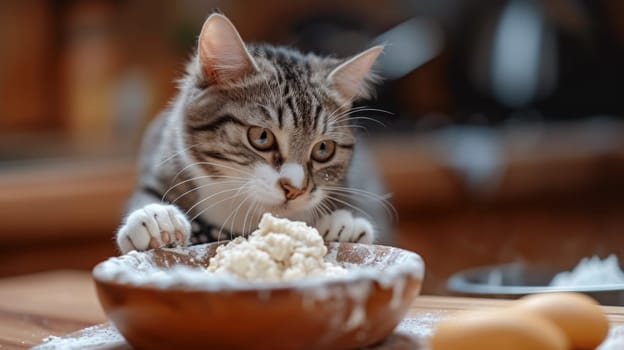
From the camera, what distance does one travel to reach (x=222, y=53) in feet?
4.21

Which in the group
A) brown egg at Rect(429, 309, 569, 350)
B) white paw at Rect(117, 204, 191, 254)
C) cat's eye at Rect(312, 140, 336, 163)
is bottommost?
brown egg at Rect(429, 309, 569, 350)

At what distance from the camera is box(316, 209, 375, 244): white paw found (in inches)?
48.3

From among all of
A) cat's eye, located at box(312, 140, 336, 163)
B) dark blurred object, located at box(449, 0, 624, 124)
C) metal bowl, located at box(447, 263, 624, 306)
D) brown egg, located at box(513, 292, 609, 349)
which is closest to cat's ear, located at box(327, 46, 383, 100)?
cat's eye, located at box(312, 140, 336, 163)

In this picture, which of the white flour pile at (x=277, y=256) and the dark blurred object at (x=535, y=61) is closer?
the white flour pile at (x=277, y=256)

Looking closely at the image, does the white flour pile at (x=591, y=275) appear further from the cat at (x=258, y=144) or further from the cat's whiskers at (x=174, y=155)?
the cat's whiskers at (x=174, y=155)

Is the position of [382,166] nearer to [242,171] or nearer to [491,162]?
[491,162]

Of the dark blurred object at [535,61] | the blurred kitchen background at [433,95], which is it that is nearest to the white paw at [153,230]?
the blurred kitchen background at [433,95]

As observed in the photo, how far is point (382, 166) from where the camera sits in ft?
8.94

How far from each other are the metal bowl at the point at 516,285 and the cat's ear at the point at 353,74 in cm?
35

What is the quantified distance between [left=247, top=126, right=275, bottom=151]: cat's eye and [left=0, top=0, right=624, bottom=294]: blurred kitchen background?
1.28 metres

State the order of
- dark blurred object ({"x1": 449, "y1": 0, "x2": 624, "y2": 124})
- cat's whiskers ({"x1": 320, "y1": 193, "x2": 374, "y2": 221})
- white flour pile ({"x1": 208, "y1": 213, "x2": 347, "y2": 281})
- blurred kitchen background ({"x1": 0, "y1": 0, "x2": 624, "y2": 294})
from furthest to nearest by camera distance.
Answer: dark blurred object ({"x1": 449, "y1": 0, "x2": 624, "y2": 124}) → blurred kitchen background ({"x1": 0, "y1": 0, "x2": 624, "y2": 294}) → cat's whiskers ({"x1": 320, "y1": 193, "x2": 374, "y2": 221}) → white flour pile ({"x1": 208, "y1": 213, "x2": 347, "y2": 281})

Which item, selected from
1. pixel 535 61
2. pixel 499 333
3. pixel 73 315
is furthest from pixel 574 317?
pixel 535 61

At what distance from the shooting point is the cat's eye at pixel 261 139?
124cm

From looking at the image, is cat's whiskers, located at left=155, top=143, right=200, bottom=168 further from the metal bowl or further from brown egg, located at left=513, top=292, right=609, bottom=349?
brown egg, located at left=513, top=292, right=609, bottom=349
